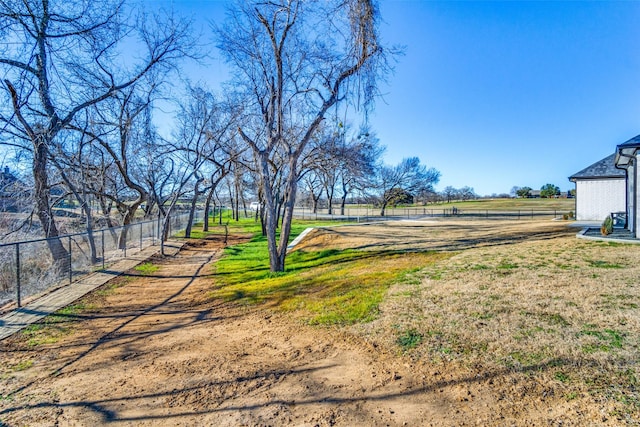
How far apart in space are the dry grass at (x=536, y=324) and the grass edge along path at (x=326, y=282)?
22.2 inches

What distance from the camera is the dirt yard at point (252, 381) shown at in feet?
10.1

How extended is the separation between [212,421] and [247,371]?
0.98m

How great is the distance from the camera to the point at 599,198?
21.0 meters

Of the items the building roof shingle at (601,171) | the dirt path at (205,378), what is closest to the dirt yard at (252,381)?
the dirt path at (205,378)

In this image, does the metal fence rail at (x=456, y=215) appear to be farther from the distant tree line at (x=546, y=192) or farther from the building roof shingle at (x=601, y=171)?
the distant tree line at (x=546, y=192)

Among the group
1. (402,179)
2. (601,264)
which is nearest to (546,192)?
(402,179)

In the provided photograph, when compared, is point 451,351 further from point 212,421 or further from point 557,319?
point 212,421

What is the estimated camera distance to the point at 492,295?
590cm

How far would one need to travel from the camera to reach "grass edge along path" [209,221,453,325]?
6.21 metres

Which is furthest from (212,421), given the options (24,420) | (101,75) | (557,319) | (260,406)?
(101,75)

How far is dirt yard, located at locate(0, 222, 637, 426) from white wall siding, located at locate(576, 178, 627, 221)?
21.8 m

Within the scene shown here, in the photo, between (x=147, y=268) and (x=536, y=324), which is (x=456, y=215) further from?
(x=536, y=324)

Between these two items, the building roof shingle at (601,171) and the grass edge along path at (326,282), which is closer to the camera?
the grass edge along path at (326,282)

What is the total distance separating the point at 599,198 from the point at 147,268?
962 inches
